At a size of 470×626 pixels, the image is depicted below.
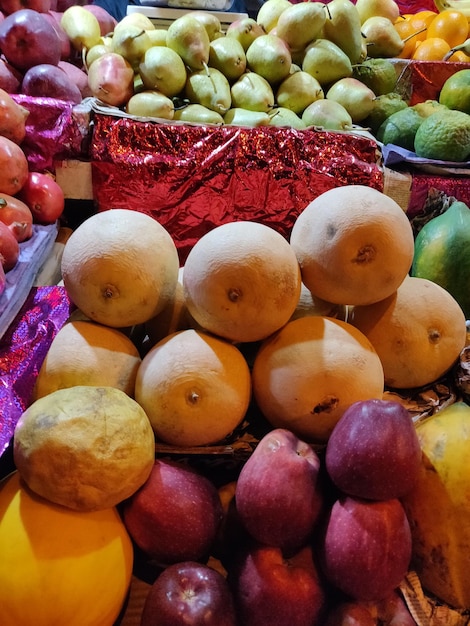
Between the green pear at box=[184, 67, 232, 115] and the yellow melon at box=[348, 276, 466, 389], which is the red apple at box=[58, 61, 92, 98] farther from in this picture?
the yellow melon at box=[348, 276, 466, 389]

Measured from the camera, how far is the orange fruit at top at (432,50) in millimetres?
2445

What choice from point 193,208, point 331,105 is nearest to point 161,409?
point 193,208

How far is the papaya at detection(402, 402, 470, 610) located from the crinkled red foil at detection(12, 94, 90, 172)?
65.3 inches

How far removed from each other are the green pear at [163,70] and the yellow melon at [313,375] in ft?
4.80

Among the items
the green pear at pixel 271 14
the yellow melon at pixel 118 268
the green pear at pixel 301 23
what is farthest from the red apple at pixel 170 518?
the green pear at pixel 271 14

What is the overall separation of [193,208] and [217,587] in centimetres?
149

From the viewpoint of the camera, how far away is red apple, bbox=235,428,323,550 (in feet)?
2.42

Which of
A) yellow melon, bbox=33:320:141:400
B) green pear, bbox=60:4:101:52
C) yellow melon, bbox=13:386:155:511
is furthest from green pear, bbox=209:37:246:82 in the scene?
yellow melon, bbox=13:386:155:511

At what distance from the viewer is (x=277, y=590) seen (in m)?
0.74

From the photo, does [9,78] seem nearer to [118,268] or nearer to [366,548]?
[118,268]

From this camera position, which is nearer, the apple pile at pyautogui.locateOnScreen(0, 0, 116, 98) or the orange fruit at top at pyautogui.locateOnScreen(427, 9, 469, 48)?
the apple pile at pyautogui.locateOnScreen(0, 0, 116, 98)

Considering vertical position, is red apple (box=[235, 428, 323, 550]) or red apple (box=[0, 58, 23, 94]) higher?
red apple (box=[0, 58, 23, 94])

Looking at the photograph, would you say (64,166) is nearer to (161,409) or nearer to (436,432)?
(161,409)

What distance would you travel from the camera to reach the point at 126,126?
1873 mm
